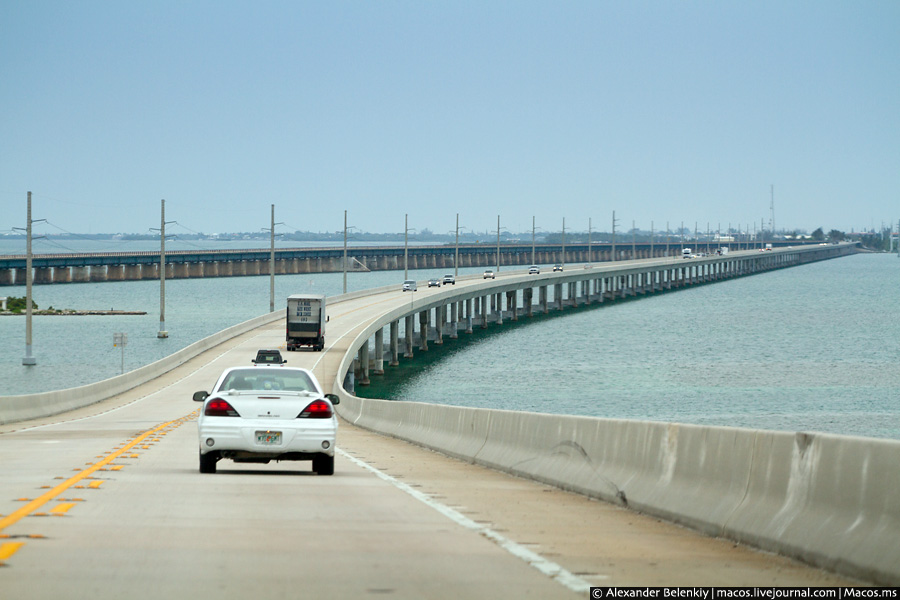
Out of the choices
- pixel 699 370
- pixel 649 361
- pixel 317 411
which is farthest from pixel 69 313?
pixel 317 411

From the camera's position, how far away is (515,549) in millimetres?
9211

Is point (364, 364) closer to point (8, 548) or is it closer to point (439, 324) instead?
point (439, 324)

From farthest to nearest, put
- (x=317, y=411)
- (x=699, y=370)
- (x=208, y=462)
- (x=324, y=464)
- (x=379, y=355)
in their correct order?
1. (x=379, y=355)
2. (x=699, y=370)
3. (x=324, y=464)
4. (x=208, y=462)
5. (x=317, y=411)

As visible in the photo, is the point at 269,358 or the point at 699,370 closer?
the point at 269,358

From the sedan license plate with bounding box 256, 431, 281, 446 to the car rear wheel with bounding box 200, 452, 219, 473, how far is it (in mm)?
684

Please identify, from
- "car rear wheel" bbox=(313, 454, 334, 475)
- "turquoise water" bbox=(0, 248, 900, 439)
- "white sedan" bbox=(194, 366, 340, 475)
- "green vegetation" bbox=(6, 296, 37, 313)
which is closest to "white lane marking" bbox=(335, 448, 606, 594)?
"white sedan" bbox=(194, 366, 340, 475)

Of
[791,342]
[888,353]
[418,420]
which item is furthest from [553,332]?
[418,420]

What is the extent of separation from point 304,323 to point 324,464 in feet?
200

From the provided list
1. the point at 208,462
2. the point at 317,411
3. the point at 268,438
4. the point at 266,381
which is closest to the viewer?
the point at 268,438

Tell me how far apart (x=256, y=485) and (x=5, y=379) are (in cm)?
7434

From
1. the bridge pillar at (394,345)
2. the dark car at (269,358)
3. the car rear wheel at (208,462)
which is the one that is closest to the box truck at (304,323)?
the dark car at (269,358)

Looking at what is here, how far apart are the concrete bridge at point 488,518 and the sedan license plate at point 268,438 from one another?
480 mm

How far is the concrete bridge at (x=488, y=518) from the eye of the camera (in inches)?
299

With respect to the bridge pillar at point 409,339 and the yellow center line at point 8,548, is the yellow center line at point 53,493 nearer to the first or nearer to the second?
the yellow center line at point 8,548
